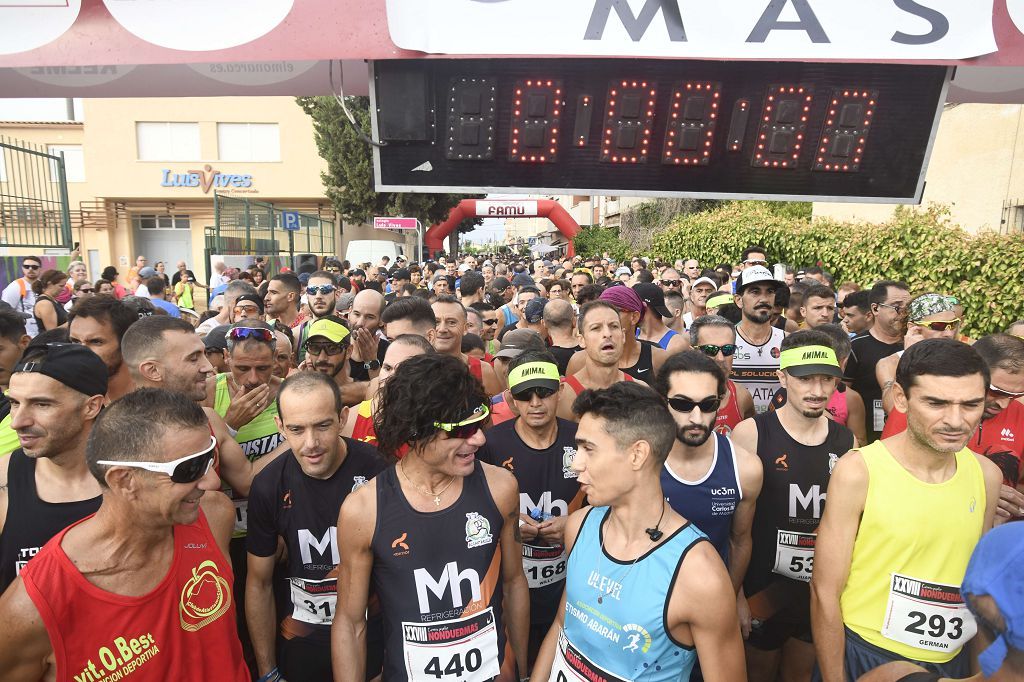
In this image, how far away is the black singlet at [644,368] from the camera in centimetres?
481

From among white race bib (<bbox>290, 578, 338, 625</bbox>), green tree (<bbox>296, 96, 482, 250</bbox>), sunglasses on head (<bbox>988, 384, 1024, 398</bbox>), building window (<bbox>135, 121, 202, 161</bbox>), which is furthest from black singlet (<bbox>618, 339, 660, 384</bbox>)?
building window (<bbox>135, 121, 202, 161</bbox>)

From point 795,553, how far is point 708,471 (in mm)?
721

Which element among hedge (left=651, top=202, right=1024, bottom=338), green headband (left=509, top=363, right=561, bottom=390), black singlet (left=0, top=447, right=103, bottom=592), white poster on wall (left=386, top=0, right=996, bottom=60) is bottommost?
black singlet (left=0, top=447, right=103, bottom=592)

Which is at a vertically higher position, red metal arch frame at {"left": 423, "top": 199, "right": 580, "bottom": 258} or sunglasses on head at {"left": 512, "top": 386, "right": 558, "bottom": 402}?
red metal arch frame at {"left": 423, "top": 199, "right": 580, "bottom": 258}

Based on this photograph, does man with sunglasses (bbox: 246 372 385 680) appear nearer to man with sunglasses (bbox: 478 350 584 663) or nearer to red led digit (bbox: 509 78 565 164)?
man with sunglasses (bbox: 478 350 584 663)

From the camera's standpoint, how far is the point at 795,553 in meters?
3.22

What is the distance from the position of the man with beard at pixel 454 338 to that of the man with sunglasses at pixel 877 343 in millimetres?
2897

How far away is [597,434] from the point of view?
226 cm

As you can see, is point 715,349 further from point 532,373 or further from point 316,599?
point 316,599

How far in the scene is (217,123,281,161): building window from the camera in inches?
1243

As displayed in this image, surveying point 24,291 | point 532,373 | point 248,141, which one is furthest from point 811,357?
point 248,141

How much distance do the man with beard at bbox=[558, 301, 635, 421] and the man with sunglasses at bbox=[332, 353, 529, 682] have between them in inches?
67.6

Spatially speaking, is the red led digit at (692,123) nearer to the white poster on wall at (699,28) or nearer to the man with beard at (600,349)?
the white poster on wall at (699,28)

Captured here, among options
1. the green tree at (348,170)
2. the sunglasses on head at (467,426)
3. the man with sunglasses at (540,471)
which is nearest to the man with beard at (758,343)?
the man with sunglasses at (540,471)
